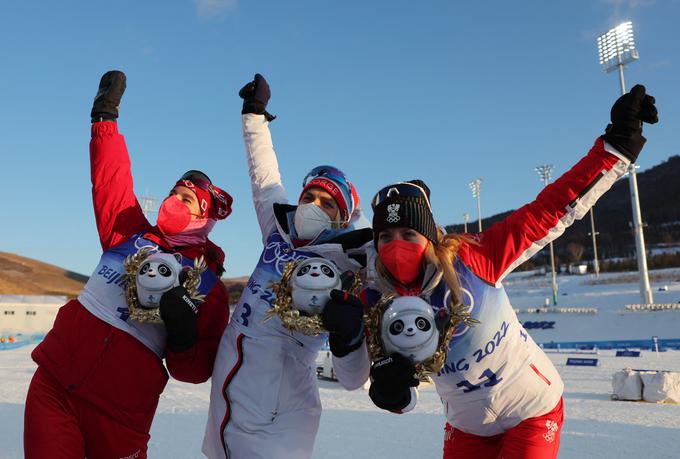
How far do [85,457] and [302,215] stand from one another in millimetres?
1573

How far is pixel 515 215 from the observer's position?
2.42m

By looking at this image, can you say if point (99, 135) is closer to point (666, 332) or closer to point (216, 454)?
point (216, 454)

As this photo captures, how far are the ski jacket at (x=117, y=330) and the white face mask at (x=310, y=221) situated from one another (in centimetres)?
63

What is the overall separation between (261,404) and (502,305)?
1.21 meters

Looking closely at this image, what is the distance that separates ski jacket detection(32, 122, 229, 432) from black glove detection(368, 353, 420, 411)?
1096 millimetres

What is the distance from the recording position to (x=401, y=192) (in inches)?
97.2

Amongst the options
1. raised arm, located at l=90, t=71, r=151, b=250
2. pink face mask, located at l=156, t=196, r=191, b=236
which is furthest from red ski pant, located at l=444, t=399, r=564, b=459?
raised arm, located at l=90, t=71, r=151, b=250

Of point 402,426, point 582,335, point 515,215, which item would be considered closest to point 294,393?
point 515,215

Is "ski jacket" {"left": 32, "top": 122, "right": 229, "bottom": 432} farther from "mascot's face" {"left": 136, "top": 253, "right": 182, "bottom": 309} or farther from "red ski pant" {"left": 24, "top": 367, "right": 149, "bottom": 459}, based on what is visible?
"mascot's face" {"left": 136, "top": 253, "right": 182, "bottom": 309}

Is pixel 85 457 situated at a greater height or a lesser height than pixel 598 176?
lesser

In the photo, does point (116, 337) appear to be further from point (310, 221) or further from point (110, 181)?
point (310, 221)

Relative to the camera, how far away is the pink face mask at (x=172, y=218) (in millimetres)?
2908

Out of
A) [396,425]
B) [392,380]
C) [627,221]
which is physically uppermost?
[627,221]

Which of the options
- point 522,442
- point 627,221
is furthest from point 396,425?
point 627,221
